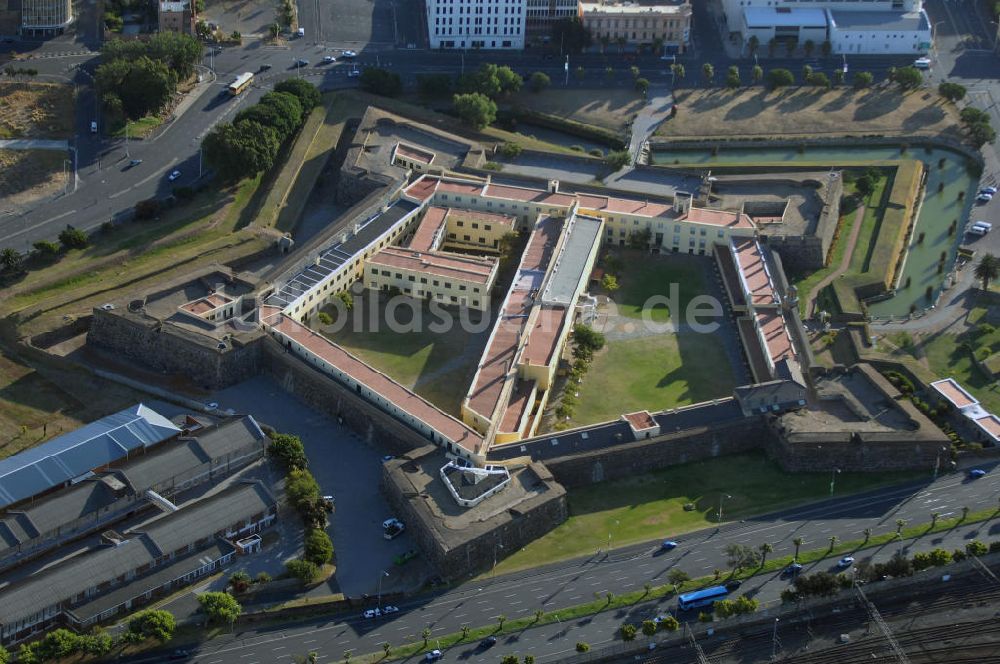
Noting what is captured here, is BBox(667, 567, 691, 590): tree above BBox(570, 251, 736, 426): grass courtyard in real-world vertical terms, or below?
below

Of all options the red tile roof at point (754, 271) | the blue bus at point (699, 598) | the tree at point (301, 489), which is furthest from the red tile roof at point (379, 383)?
the red tile roof at point (754, 271)

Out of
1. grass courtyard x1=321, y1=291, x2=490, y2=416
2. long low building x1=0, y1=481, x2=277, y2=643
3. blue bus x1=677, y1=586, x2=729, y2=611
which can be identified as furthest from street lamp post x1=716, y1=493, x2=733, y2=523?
long low building x1=0, y1=481, x2=277, y2=643

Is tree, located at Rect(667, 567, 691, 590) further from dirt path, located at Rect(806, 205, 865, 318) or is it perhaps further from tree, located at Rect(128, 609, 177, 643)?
dirt path, located at Rect(806, 205, 865, 318)

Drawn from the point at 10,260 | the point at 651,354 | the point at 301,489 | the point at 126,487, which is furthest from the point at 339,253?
the point at 126,487

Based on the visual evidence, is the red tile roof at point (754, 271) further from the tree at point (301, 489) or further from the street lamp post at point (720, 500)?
the tree at point (301, 489)

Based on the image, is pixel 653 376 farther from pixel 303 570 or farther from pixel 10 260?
pixel 10 260
